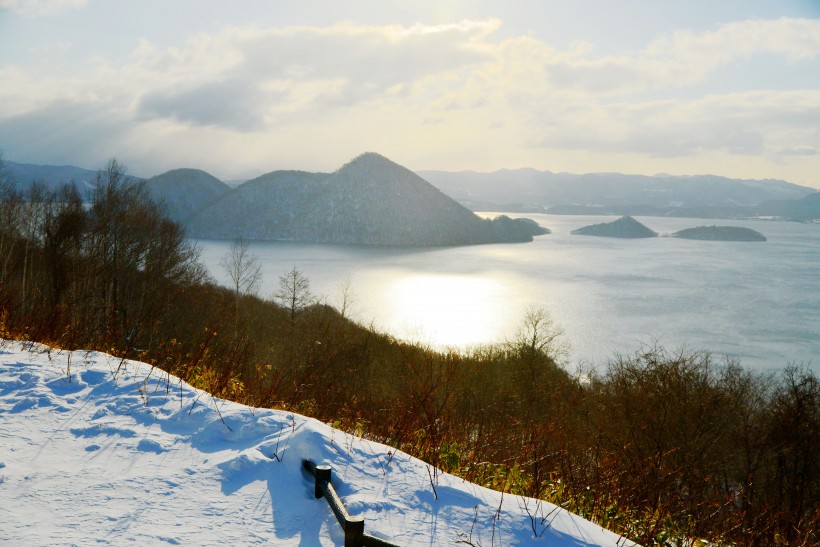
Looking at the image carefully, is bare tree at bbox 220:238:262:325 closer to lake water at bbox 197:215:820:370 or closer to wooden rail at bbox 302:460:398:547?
lake water at bbox 197:215:820:370

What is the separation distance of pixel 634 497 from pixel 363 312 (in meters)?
66.2

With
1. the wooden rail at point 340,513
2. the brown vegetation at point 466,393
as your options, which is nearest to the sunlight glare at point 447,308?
the brown vegetation at point 466,393

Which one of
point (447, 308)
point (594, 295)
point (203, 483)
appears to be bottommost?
point (447, 308)

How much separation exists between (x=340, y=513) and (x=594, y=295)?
8856 centimetres

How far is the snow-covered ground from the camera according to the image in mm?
4227

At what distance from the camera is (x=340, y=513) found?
4270 millimetres

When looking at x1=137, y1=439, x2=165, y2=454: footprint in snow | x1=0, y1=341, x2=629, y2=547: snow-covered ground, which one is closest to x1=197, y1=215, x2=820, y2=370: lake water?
x1=0, y1=341, x2=629, y2=547: snow-covered ground

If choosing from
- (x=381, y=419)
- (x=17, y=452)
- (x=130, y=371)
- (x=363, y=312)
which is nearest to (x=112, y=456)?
(x=17, y=452)

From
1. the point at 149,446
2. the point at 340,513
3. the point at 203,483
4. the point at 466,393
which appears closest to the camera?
the point at 340,513

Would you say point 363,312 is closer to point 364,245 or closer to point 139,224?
point 139,224

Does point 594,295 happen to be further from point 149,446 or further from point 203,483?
point 203,483

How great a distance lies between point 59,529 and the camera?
157 inches

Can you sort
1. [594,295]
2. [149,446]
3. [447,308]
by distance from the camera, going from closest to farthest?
[149,446]
[447,308]
[594,295]

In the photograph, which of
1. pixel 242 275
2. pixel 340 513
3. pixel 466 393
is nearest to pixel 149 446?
pixel 340 513
